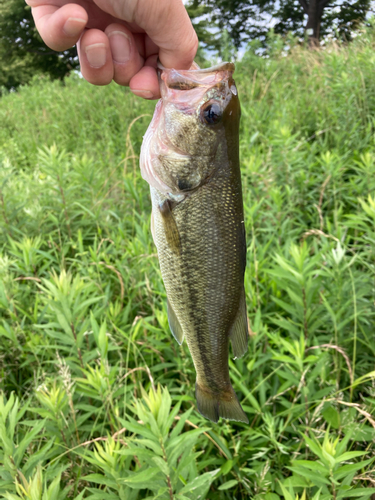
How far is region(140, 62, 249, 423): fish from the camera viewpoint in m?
1.33

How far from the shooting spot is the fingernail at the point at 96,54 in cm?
158

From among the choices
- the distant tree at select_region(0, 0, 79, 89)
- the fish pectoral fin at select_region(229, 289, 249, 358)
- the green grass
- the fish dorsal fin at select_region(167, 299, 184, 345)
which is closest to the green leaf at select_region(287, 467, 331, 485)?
the green grass

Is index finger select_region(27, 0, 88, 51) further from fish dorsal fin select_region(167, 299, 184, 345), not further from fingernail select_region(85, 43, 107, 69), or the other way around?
fish dorsal fin select_region(167, 299, 184, 345)

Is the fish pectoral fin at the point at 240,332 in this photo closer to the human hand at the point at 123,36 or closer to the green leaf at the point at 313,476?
the green leaf at the point at 313,476

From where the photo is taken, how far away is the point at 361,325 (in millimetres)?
2271

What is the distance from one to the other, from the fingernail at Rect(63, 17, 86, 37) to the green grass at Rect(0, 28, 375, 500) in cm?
130

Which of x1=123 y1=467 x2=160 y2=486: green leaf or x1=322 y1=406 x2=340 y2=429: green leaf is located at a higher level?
x1=123 y1=467 x2=160 y2=486: green leaf

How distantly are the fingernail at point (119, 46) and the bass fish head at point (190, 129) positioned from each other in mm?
469

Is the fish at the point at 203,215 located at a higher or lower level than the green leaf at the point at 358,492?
higher

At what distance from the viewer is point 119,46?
1697 millimetres

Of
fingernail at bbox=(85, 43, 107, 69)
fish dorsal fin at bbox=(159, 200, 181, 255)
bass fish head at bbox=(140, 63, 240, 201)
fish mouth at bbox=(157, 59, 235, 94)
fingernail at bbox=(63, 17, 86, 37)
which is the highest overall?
fingernail at bbox=(63, 17, 86, 37)

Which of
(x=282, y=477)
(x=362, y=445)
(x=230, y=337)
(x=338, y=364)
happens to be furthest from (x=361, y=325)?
(x=230, y=337)

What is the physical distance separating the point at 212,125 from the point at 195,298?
27.7 inches

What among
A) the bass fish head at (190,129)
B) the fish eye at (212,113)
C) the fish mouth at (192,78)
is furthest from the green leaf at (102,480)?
the fish mouth at (192,78)
